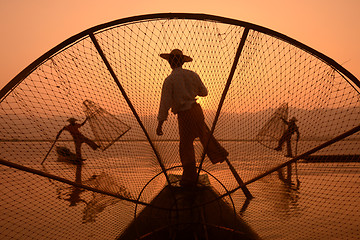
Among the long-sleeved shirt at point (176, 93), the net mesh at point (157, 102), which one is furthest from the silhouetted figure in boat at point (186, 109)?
the net mesh at point (157, 102)

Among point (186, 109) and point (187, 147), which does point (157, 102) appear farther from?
point (187, 147)

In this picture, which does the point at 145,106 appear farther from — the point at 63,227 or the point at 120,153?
the point at 63,227

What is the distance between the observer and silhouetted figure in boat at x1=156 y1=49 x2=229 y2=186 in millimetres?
2691

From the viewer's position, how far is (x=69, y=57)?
2355 mm

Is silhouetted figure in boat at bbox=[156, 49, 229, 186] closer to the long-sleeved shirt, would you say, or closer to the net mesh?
the long-sleeved shirt

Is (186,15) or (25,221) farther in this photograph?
(25,221)

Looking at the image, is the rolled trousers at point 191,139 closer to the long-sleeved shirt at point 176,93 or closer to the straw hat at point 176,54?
the long-sleeved shirt at point 176,93

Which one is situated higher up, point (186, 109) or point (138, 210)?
point (186, 109)

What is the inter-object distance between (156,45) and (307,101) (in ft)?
5.45

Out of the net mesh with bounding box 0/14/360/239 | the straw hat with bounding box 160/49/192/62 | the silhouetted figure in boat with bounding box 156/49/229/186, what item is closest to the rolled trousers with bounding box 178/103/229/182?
the silhouetted figure in boat with bounding box 156/49/229/186

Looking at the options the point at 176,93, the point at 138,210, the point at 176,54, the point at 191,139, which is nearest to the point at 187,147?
the point at 191,139

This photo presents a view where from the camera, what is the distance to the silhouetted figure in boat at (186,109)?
2.69 meters

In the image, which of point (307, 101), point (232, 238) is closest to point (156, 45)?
point (307, 101)

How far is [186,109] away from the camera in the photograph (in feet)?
8.84
